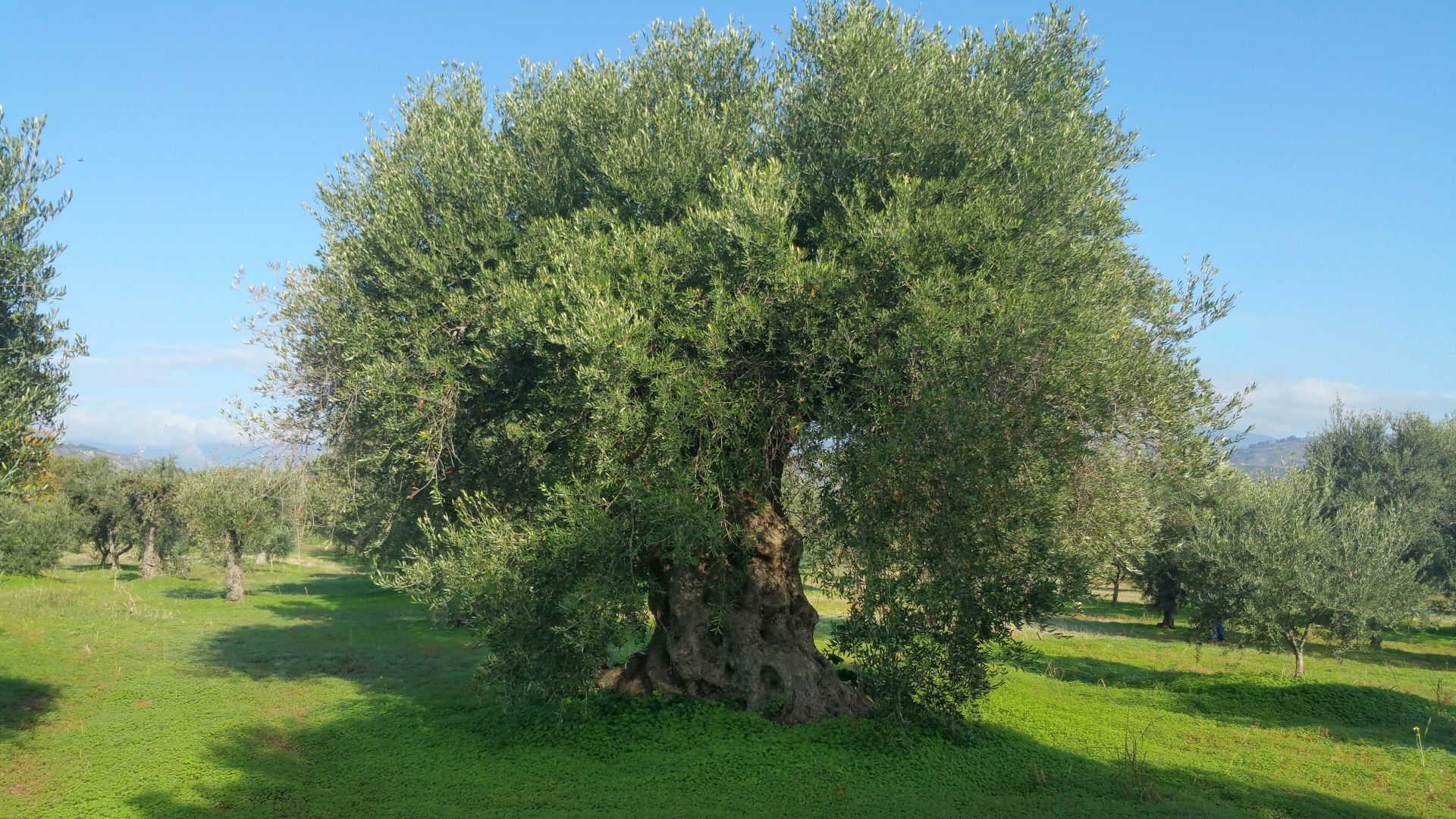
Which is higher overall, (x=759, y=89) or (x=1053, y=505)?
(x=759, y=89)

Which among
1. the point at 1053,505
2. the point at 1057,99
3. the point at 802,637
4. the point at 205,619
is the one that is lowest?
the point at 205,619

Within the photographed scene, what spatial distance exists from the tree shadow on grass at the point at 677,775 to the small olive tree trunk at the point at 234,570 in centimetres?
3030

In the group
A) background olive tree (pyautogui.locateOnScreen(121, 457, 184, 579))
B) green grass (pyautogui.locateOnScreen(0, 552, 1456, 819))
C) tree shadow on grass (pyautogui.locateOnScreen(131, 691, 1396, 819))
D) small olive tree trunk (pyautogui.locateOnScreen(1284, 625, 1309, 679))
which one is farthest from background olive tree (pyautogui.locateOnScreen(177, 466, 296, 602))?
small olive tree trunk (pyautogui.locateOnScreen(1284, 625, 1309, 679))

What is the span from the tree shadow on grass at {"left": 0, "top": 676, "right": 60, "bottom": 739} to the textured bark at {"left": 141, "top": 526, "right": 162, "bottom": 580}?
3863 cm

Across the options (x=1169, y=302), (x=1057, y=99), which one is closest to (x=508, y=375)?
(x=1057, y=99)

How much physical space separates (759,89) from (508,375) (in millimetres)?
7887

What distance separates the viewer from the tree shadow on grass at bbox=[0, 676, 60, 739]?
53.9 ft

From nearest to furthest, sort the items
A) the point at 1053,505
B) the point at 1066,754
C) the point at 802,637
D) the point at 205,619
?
the point at 1053,505 → the point at 1066,754 → the point at 802,637 → the point at 205,619

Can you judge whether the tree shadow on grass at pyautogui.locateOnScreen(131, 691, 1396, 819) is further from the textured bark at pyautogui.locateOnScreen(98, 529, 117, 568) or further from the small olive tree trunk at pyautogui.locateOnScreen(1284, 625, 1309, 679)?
the textured bark at pyautogui.locateOnScreen(98, 529, 117, 568)

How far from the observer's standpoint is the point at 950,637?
43.0 ft

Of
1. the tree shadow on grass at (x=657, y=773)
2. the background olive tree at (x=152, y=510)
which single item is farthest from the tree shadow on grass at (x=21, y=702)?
the background olive tree at (x=152, y=510)

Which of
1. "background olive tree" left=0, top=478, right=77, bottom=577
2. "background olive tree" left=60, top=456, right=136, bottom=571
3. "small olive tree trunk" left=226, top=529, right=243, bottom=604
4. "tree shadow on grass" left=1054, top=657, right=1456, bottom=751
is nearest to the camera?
"tree shadow on grass" left=1054, top=657, right=1456, bottom=751

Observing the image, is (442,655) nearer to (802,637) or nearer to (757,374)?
(802,637)

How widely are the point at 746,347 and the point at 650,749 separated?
7.70m
